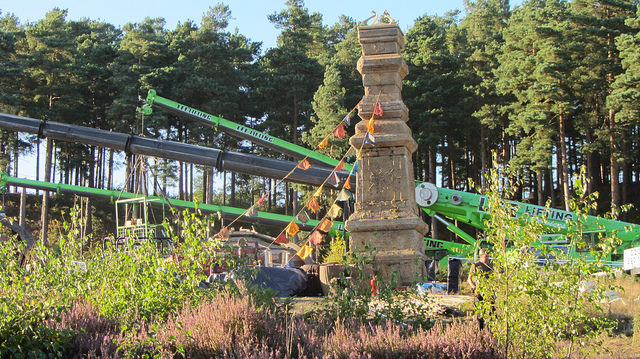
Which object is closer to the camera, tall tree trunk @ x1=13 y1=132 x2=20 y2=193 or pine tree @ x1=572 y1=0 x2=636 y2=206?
pine tree @ x1=572 y1=0 x2=636 y2=206

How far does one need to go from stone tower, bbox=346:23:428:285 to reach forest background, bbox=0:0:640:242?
73.7ft

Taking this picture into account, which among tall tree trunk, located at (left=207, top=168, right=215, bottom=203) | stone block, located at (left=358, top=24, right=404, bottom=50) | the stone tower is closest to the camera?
the stone tower

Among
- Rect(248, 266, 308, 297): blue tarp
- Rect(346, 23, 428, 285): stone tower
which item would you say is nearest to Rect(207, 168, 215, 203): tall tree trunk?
Rect(248, 266, 308, 297): blue tarp

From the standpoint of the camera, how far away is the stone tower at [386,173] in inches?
476

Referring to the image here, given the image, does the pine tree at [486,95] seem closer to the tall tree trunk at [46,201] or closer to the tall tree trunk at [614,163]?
the tall tree trunk at [614,163]

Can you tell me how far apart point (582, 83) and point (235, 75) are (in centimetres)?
2321

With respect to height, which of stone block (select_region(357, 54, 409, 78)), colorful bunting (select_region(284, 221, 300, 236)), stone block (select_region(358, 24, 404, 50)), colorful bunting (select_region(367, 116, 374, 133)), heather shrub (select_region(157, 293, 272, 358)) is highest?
stone block (select_region(358, 24, 404, 50))

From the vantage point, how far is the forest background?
3522 cm

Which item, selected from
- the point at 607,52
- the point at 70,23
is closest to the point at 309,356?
the point at 607,52

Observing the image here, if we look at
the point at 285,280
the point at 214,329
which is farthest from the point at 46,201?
the point at 214,329

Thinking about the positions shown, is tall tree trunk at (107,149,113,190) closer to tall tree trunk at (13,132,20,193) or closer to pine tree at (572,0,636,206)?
tall tree trunk at (13,132,20,193)

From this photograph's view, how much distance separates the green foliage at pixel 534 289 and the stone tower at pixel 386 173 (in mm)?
5665

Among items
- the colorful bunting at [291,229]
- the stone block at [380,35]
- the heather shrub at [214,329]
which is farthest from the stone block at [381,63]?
the heather shrub at [214,329]

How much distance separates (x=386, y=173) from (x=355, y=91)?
32.6 metres
